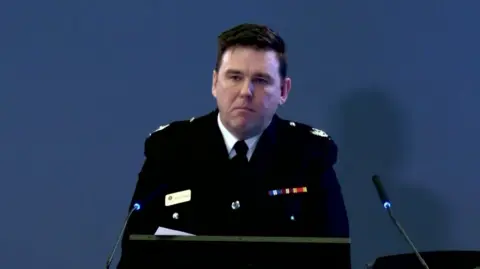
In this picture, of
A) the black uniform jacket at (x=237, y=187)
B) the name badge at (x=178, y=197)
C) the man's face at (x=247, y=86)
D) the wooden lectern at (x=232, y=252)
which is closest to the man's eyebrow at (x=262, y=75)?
the man's face at (x=247, y=86)

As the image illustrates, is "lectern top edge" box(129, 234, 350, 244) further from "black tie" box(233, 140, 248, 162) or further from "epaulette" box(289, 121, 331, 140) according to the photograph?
"epaulette" box(289, 121, 331, 140)

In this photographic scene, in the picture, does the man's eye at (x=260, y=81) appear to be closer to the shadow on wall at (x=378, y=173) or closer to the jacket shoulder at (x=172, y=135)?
the jacket shoulder at (x=172, y=135)

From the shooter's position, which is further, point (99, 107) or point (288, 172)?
point (99, 107)

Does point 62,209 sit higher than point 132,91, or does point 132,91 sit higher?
point 132,91

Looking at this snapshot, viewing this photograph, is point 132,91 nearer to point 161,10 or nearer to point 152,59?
point 152,59

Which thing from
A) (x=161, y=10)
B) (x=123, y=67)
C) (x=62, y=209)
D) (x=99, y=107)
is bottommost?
(x=62, y=209)

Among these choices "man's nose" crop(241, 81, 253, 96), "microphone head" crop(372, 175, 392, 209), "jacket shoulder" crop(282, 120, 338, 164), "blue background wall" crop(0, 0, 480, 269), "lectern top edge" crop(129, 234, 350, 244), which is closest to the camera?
"lectern top edge" crop(129, 234, 350, 244)

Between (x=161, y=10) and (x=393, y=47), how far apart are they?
2.34 feet

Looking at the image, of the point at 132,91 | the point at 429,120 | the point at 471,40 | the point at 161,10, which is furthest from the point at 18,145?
the point at 471,40

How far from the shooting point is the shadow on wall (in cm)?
167

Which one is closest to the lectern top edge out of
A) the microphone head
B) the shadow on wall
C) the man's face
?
the microphone head

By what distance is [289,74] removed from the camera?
170cm

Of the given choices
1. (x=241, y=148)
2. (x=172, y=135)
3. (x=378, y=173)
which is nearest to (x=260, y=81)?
(x=241, y=148)

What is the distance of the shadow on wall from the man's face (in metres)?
0.53
